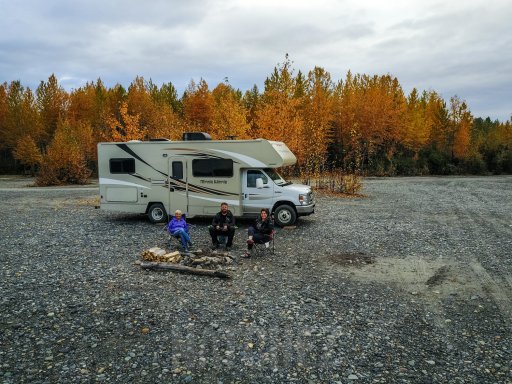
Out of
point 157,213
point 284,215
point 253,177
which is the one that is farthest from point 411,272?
point 157,213

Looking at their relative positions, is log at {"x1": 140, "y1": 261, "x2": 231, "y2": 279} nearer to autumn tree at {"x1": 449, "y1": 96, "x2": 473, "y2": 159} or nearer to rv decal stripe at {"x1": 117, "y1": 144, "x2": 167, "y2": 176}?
rv decal stripe at {"x1": 117, "y1": 144, "x2": 167, "y2": 176}

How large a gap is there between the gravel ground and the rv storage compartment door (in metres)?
2.81

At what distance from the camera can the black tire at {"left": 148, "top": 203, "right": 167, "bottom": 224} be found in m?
16.0

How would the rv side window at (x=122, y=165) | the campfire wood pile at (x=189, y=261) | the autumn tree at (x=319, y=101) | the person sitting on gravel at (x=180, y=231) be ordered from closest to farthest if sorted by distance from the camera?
the campfire wood pile at (x=189, y=261) → the person sitting on gravel at (x=180, y=231) → the rv side window at (x=122, y=165) → the autumn tree at (x=319, y=101)

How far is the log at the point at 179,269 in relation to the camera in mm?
9125

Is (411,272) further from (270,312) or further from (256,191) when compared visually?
(256,191)

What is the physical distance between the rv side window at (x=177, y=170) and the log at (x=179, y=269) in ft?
20.6

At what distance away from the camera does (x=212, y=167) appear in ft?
50.4

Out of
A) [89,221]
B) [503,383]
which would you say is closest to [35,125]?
[89,221]

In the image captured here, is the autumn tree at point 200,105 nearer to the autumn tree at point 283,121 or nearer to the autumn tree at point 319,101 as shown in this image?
the autumn tree at point 319,101

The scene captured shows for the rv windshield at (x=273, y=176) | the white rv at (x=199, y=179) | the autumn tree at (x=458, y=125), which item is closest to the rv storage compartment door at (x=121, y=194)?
the white rv at (x=199, y=179)

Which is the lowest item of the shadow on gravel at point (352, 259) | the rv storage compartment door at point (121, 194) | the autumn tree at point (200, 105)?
the shadow on gravel at point (352, 259)

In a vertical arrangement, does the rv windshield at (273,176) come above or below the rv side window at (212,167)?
below

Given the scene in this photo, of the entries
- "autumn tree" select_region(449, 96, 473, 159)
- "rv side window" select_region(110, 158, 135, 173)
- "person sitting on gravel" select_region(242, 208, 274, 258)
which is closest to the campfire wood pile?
"person sitting on gravel" select_region(242, 208, 274, 258)
